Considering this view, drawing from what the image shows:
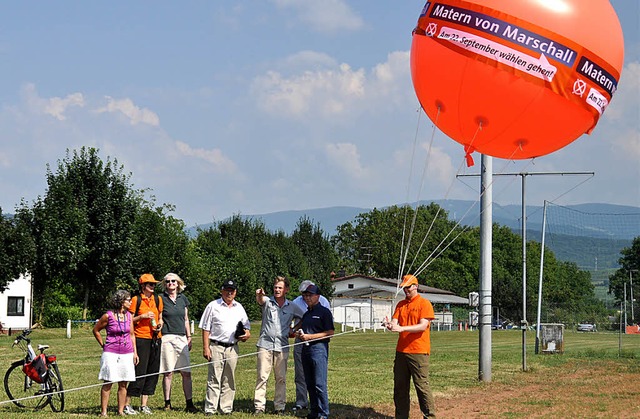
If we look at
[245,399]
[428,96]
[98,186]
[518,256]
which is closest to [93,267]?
[98,186]

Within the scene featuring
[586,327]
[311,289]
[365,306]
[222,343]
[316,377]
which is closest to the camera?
[316,377]

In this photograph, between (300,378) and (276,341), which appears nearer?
(276,341)

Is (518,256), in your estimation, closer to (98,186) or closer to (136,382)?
(98,186)

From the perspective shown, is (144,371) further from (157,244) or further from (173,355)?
(157,244)

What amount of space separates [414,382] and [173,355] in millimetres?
3674

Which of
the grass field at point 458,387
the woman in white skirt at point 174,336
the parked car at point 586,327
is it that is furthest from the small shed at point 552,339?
the parked car at point 586,327

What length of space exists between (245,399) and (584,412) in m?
5.57

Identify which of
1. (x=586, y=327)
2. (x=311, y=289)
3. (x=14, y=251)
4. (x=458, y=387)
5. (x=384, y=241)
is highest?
(x=384, y=241)

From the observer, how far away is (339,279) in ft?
Result: 311

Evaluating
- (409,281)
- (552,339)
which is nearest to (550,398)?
(409,281)

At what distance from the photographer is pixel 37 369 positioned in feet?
42.4

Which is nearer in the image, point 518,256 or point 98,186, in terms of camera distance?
point 98,186

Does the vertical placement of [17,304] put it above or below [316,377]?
below

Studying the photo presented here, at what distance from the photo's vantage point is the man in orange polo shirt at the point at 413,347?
454 inches
